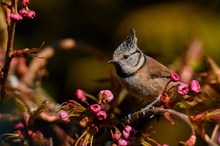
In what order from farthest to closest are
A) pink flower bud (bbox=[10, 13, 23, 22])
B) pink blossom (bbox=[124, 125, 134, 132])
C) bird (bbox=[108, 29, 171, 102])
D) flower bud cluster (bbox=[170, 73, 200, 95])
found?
bird (bbox=[108, 29, 171, 102]) → pink blossom (bbox=[124, 125, 134, 132]) → flower bud cluster (bbox=[170, 73, 200, 95]) → pink flower bud (bbox=[10, 13, 23, 22])

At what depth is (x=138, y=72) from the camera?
11.0 ft

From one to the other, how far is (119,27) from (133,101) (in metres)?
0.75

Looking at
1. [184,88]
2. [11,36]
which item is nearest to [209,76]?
[184,88]

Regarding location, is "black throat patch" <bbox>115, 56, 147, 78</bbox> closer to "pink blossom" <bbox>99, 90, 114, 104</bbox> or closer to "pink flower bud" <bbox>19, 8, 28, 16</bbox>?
"pink blossom" <bbox>99, 90, 114, 104</bbox>

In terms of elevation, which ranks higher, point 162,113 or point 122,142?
point 162,113

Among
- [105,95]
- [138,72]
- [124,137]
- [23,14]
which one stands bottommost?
[138,72]

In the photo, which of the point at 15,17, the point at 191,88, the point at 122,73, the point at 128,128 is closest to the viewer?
the point at 15,17

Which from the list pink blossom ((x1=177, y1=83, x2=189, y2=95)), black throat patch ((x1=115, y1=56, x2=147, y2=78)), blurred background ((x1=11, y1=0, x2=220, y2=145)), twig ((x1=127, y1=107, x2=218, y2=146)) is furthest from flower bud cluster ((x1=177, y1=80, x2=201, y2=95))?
blurred background ((x1=11, y1=0, x2=220, y2=145))

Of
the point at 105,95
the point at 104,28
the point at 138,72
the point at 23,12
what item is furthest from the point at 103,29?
the point at 23,12

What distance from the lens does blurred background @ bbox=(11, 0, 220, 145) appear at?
4582 mm

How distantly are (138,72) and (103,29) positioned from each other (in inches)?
74.5

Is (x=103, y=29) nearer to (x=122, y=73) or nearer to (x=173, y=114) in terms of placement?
(x=122, y=73)

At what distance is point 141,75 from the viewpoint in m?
3.33

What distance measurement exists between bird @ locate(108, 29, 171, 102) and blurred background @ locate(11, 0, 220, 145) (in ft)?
3.42
